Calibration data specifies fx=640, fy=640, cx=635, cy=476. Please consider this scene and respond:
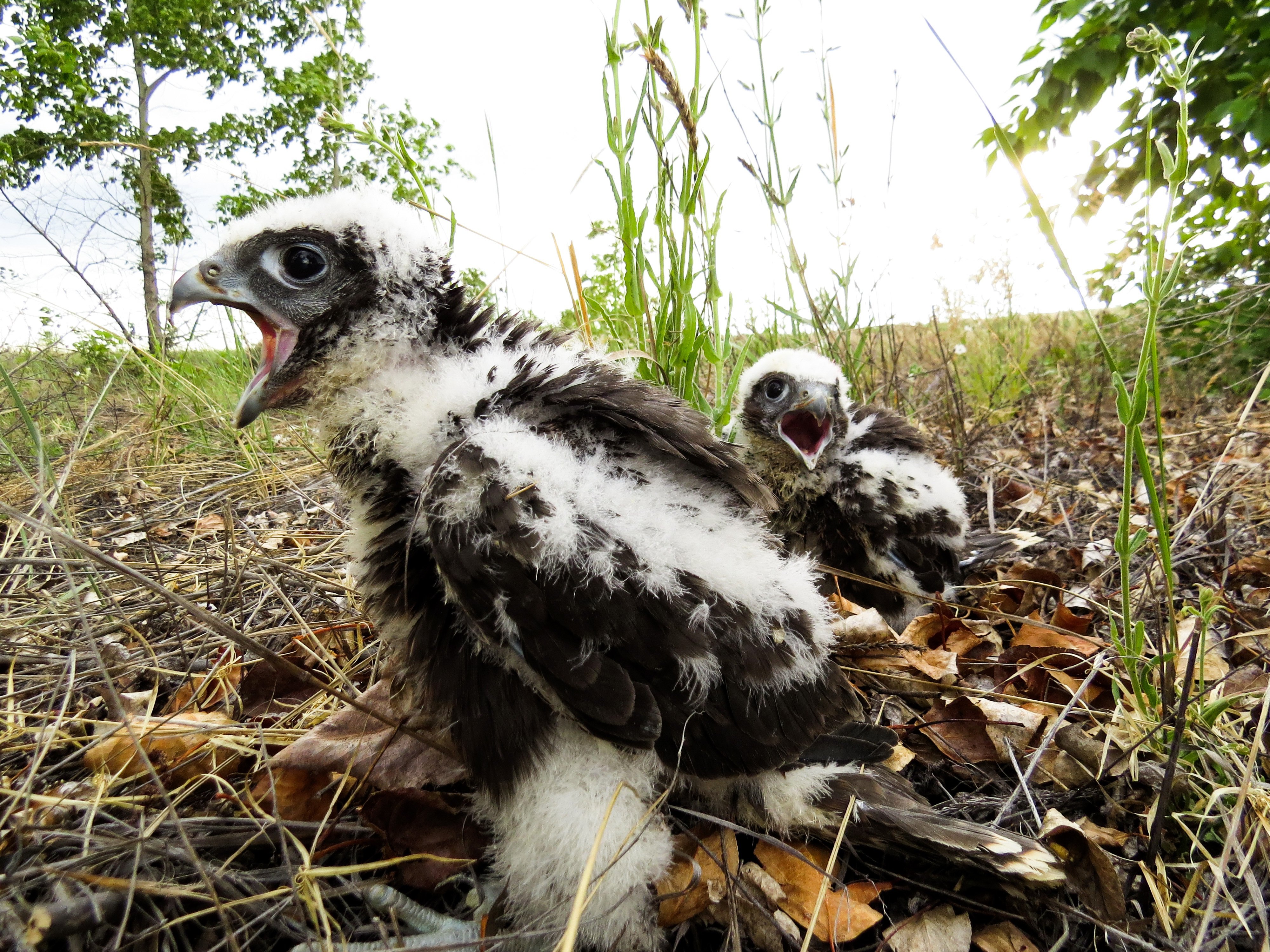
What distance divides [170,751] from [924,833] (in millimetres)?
1883

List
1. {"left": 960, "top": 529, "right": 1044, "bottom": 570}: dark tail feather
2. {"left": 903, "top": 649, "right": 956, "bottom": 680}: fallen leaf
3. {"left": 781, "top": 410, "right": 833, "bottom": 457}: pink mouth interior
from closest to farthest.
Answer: {"left": 903, "top": 649, "right": 956, "bottom": 680}: fallen leaf → {"left": 960, "top": 529, "right": 1044, "bottom": 570}: dark tail feather → {"left": 781, "top": 410, "right": 833, "bottom": 457}: pink mouth interior

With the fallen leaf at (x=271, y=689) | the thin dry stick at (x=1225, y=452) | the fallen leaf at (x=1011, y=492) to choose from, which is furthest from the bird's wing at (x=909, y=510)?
the fallen leaf at (x=271, y=689)

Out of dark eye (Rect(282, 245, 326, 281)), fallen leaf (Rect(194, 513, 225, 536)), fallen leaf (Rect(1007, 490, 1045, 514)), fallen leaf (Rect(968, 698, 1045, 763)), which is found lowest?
fallen leaf (Rect(968, 698, 1045, 763))

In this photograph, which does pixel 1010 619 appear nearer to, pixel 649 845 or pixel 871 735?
pixel 871 735

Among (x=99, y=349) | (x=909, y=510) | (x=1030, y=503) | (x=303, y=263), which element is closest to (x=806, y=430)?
(x=909, y=510)

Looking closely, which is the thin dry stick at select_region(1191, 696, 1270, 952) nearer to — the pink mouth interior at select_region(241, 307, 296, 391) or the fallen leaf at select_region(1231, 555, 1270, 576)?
the fallen leaf at select_region(1231, 555, 1270, 576)

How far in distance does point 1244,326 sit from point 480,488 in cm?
598

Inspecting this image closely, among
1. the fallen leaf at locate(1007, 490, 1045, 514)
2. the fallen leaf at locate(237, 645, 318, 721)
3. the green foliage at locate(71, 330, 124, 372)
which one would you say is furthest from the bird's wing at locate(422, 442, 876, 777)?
the fallen leaf at locate(1007, 490, 1045, 514)

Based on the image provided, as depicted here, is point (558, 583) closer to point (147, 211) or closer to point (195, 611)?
point (195, 611)

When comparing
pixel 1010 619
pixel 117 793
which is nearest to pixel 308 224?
pixel 117 793

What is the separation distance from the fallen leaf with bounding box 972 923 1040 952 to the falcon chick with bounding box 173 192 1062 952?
0.18m

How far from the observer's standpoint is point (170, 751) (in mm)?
1687

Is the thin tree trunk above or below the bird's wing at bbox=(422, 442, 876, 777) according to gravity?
above

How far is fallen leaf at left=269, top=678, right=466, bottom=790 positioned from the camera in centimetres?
158
